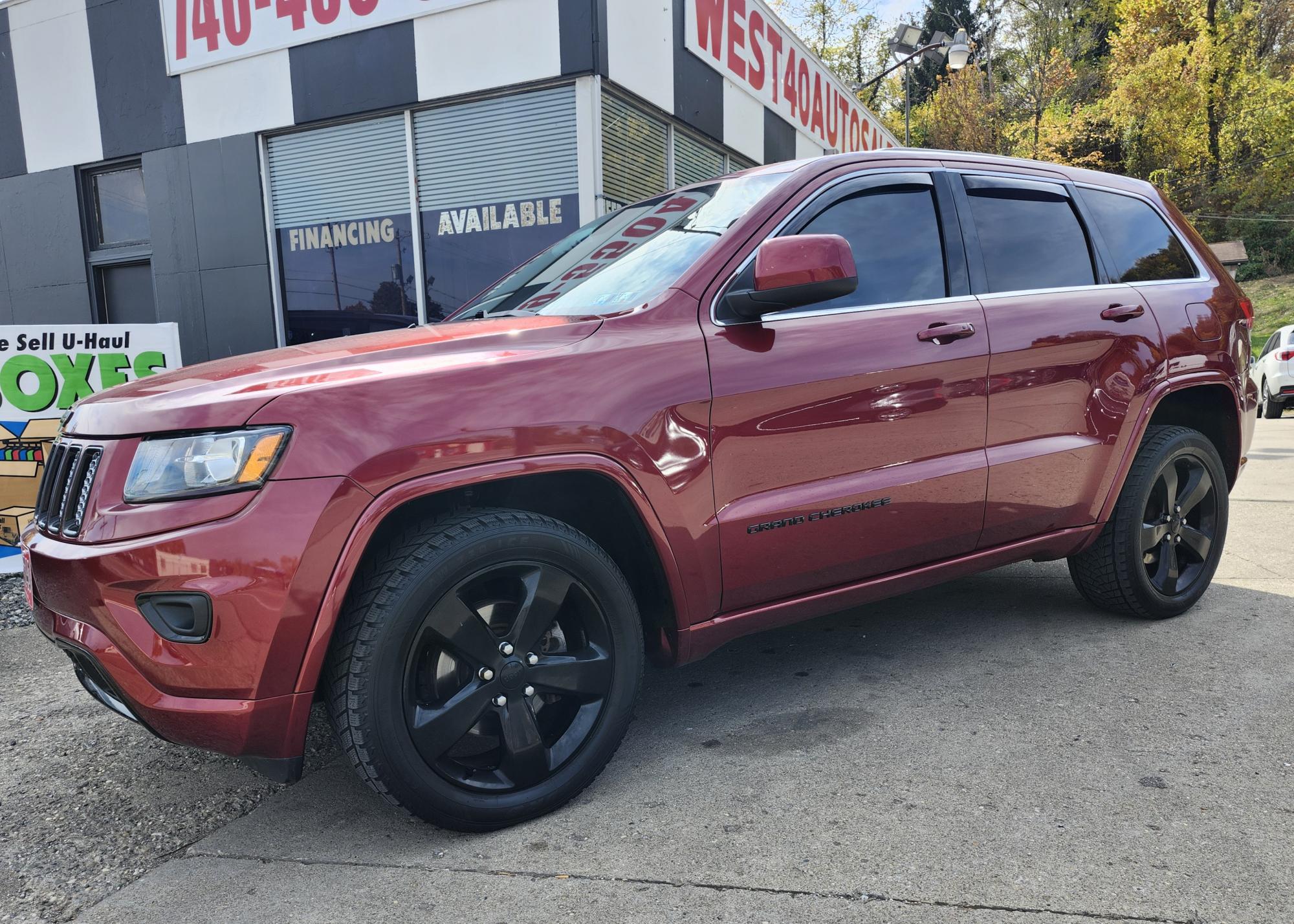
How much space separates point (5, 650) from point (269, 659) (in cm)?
281

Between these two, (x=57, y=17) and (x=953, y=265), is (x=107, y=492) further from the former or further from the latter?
(x=57, y=17)

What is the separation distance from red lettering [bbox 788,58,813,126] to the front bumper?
417 inches

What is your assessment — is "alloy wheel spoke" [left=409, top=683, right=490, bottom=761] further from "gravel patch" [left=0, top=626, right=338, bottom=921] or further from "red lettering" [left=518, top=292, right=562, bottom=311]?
"red lettering" [left=518, top=292, right=562, bottom=311]

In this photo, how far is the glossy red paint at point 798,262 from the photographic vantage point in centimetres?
247

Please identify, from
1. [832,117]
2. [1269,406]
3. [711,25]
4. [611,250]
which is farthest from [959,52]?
[611,250]

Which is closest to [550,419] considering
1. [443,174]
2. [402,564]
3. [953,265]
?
[402,564]

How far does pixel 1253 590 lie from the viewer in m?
4.19

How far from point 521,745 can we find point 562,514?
0.64 meters

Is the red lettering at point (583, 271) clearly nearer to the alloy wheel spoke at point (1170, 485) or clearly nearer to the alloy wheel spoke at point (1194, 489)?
the alloy wheel spoke at point (1170, 485)

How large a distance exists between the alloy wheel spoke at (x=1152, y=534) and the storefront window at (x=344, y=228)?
6072 mm

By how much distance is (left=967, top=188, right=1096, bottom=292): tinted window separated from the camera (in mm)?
3230

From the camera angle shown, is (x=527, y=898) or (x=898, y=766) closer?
(x=527, y=898)

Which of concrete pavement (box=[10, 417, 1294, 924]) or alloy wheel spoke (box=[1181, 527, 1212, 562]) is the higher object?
alloy wheel spoke (box=[1181, 527, 1212, 562])

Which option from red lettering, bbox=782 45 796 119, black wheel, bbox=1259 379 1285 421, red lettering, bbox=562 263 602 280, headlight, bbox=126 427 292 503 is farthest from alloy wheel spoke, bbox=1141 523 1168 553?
black wheel, bbox=1259 379 1285 421
